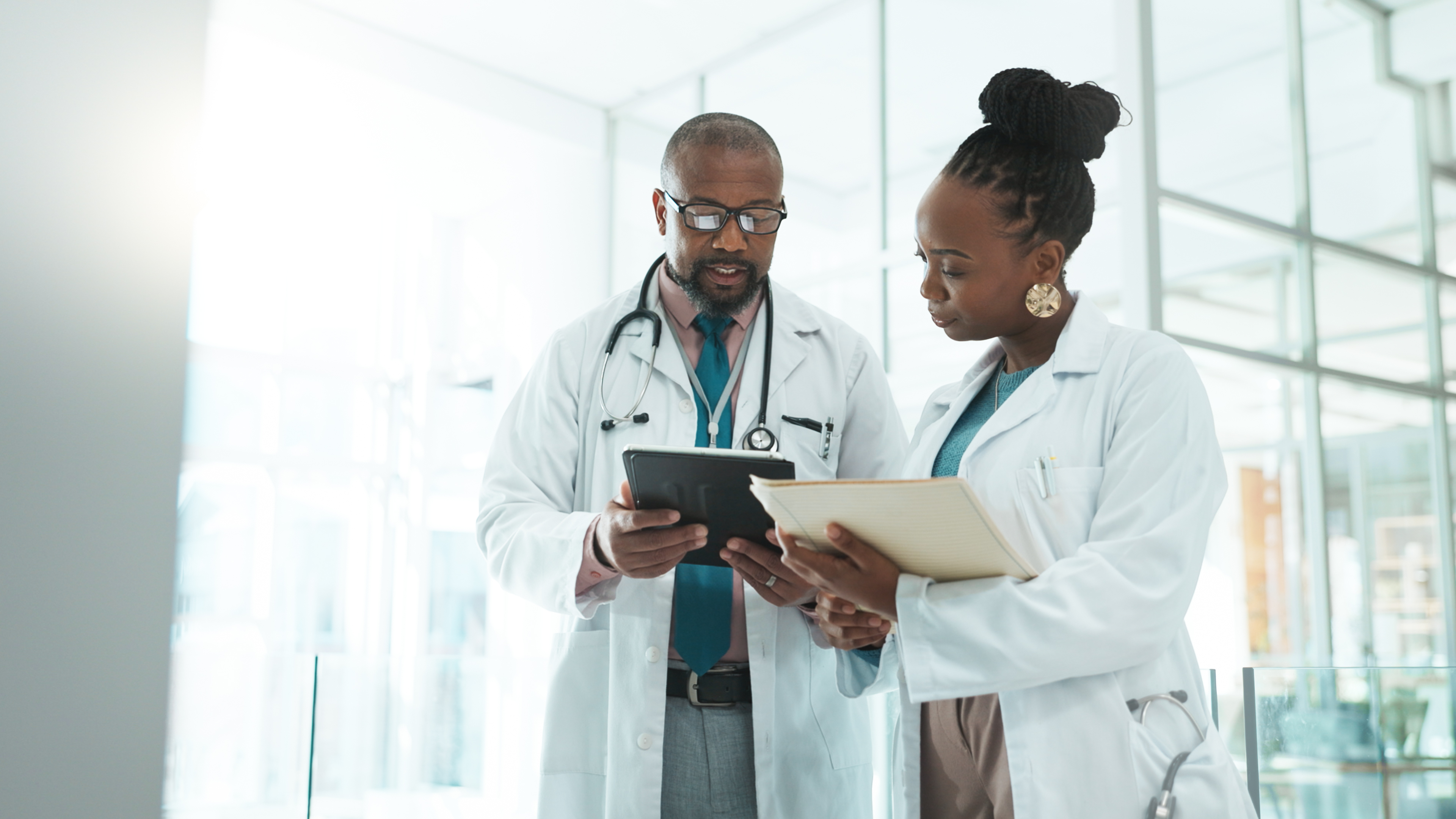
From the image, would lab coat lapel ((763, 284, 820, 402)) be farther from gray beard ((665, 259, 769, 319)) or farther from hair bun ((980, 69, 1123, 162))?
hair bun ((980, 69, 1123, 162))

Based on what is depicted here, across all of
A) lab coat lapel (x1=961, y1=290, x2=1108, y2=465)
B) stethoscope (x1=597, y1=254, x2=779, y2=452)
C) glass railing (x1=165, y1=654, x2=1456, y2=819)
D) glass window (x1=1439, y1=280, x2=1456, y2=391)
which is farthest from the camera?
glass window (x1=1439, y1=280, x2=1456, y2=391)

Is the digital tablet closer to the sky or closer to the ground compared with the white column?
closer to the ground

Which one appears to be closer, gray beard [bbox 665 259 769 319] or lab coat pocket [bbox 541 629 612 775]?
lab coat pocket [bbox 541 629 612 775]

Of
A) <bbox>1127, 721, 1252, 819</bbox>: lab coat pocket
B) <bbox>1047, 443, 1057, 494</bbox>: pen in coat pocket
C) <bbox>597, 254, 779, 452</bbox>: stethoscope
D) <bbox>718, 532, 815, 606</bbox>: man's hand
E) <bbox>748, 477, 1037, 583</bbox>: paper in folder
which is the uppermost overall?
<bbox>597, 254, 779, 452</bbox>: stethoscope

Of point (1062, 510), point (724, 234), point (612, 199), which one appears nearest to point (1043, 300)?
point (1062, 510)

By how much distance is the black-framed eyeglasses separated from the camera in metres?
1.80

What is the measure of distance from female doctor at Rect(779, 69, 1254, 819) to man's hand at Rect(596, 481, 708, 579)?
0.60ft

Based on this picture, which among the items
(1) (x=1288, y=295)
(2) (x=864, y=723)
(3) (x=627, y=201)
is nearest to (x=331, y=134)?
(3) (x=627, y=201)

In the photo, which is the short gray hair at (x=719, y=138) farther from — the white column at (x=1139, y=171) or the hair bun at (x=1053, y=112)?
the white column at (x=1139, y=171)

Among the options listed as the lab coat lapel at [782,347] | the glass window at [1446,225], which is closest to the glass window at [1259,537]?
the glass window at [1446,225]

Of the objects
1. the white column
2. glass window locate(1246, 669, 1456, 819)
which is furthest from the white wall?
the white column

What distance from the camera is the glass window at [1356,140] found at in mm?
4703

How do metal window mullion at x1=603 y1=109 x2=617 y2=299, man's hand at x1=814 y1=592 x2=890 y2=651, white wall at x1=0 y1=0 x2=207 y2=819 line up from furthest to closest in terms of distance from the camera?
metal window mullion at x1=603 y1=109 x2=617 y2=299 < man's hand at x1=814 y1=592 x2=890 y2=651 < white wall at x1=0 y1=0 x2=207 y2=819

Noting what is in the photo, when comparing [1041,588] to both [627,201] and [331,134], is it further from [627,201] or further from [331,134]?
[331,134]
